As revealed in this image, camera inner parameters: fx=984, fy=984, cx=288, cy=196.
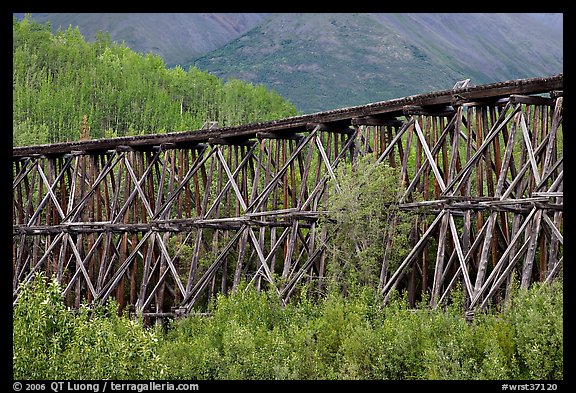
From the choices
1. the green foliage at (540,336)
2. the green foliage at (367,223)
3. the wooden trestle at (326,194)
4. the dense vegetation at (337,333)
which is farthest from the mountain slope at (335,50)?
the green foliage at (540,336)

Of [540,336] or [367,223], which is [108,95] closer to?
[367,223]

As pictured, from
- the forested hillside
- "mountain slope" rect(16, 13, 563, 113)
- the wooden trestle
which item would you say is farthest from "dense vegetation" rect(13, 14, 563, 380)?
"mountain slope" rect(16, 13, 563, 113)

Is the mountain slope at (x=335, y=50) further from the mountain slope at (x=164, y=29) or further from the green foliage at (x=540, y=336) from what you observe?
the green foliage at (x=540, y=336)

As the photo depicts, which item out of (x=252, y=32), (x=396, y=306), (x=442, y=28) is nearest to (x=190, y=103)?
Answer: (x=396, y=306)

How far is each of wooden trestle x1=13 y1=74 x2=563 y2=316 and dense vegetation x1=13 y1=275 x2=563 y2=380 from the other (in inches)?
49.7

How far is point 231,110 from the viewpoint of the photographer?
69.6m

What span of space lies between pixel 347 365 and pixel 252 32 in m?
145

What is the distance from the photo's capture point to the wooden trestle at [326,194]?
17562mm

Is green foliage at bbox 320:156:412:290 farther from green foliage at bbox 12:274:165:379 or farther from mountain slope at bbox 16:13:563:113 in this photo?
mountain slope at bbox 16:13:563:113

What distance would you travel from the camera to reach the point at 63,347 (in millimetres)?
14516

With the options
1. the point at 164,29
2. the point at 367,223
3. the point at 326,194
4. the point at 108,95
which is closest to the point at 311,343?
the point at 367,223

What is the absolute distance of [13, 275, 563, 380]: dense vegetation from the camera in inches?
559
